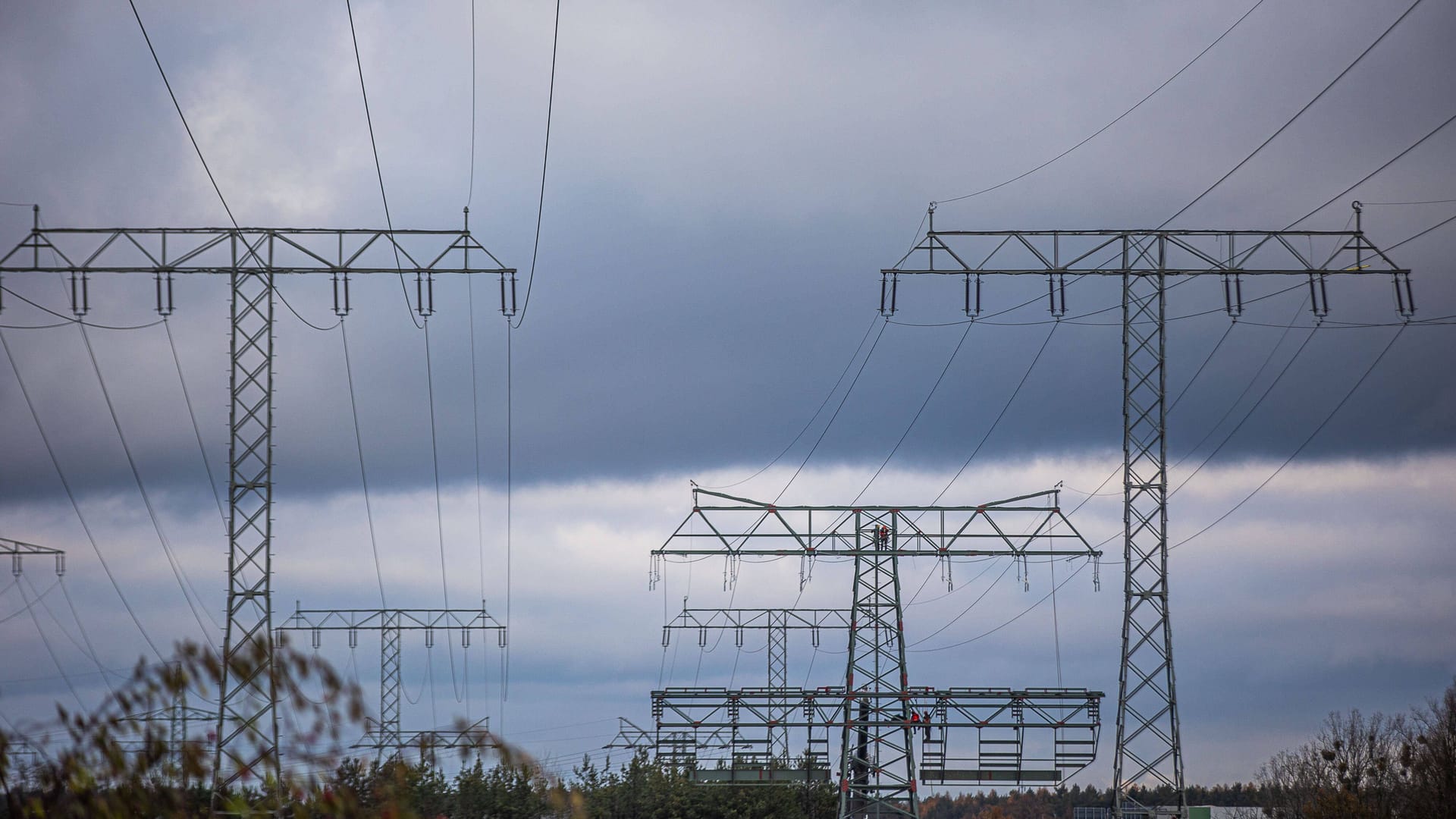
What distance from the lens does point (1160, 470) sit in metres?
33.9

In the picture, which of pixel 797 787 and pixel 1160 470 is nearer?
pixel 1160 470

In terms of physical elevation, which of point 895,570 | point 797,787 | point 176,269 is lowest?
point 797,787

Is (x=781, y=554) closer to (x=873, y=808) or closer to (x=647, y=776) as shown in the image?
(x=873, y=808)

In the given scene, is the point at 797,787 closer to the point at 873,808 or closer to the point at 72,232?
the point at 873,808

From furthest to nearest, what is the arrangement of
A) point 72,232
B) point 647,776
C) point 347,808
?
point 647,776, point 72,232, point 347,808

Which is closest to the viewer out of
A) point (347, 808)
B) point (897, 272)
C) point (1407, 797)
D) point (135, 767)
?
point (347, 808)

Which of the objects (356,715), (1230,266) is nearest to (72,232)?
(1230,266)

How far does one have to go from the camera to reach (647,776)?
66.1 meters

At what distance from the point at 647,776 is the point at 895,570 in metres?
29.3

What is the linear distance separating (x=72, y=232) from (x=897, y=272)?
1846cm

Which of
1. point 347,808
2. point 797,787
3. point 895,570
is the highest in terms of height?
point 895,570

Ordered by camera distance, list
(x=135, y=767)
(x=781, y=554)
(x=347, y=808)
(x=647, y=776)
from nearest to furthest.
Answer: (x=347, y=808) < (x=135, y=767) < (x=781, y=554) < (x=647, y=776)

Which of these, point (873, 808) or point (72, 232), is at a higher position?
point (72, 232)

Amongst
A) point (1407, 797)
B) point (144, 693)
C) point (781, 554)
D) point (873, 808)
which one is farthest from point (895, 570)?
point (144, 693)
